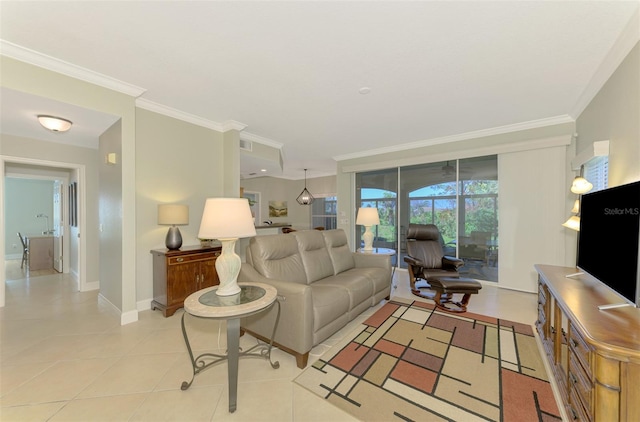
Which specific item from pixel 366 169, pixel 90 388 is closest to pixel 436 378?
pixel 90 388

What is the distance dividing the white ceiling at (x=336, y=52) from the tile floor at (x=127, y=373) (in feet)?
7.64

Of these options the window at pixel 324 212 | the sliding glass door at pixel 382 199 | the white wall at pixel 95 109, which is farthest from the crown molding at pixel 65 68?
the window at pixel 324 212

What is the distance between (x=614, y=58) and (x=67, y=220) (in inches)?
317

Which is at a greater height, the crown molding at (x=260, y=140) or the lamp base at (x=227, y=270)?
the crown molding at (x=260, y=140)

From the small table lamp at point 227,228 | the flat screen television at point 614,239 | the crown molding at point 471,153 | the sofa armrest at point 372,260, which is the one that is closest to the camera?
the flat screen television at point 614,239

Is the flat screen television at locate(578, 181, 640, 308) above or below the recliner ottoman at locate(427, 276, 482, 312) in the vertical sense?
A: above

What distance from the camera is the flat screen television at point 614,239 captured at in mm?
1317

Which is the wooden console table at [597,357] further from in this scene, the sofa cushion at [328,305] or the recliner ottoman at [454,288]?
the sofa cushion at [328,305]

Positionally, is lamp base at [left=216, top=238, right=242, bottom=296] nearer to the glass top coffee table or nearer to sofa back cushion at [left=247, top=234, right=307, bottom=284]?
the glass top coffee table

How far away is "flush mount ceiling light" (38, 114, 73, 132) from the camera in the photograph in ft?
8.73

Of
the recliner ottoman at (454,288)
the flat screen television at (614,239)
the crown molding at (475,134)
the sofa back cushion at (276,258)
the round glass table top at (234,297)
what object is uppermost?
the crown molding at (475,134)

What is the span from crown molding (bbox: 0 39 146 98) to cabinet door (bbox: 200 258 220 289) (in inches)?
86.4

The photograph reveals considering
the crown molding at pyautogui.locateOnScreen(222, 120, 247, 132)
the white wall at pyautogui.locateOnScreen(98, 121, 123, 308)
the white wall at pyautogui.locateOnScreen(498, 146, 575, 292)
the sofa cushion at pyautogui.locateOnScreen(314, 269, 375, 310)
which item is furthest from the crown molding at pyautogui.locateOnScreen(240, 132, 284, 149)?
the white wall at pyautogui.locateOnScreen(498, 146, 575, 292)

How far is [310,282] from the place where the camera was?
281 centimetres
